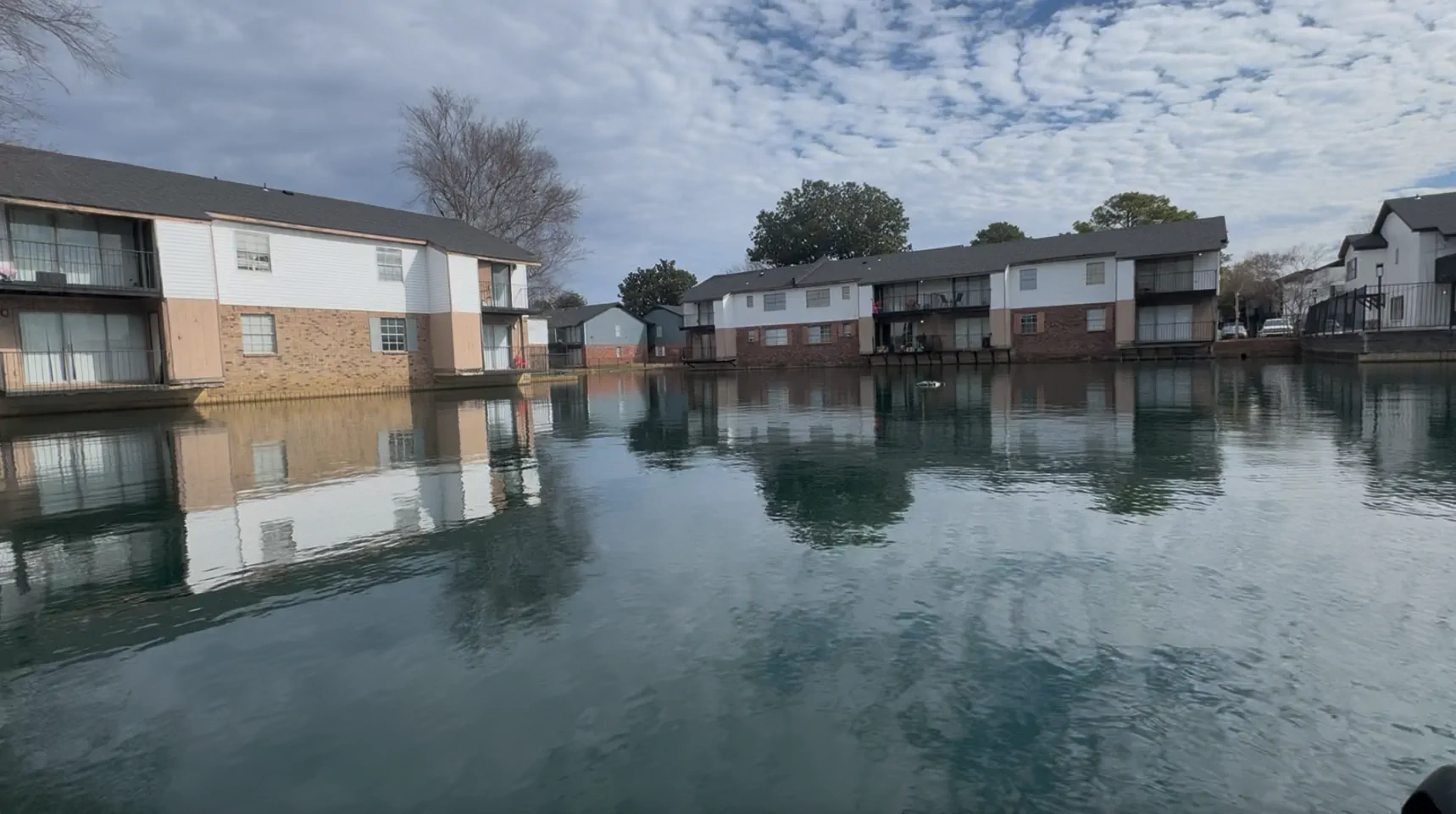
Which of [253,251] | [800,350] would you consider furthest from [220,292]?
[800,350]

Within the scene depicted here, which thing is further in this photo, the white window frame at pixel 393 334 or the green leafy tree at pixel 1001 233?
the green leafy tree at pixel 1001 233

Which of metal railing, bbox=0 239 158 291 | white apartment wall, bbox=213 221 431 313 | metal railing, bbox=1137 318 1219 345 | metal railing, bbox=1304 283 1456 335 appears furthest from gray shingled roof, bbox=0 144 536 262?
metal railing, bbox=1304 283 1456 335

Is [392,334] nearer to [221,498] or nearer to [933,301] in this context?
[221,498]

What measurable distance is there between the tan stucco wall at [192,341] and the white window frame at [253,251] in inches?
76.0

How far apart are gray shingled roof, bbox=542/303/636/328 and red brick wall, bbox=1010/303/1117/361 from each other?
2982 centimetres

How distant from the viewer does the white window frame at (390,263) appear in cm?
2905

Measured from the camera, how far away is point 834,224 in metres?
61.9

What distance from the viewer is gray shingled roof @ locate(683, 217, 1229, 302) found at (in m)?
39.1

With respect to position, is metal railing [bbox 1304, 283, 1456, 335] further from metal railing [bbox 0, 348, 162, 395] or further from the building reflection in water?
metal railing [bbox 0, 348, 162, 395]

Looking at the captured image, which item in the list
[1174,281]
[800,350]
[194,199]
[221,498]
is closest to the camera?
[221,498]

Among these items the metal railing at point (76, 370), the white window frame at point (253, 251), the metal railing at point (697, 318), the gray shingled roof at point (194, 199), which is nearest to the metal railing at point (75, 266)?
the gray shingled roof at point (194, 199)

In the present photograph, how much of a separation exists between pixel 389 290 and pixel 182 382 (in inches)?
327

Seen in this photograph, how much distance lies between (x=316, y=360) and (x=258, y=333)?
6.87 feet

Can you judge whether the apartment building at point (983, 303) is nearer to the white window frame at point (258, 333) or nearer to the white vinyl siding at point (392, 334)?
the white vinyl siding at point (392, 334)
